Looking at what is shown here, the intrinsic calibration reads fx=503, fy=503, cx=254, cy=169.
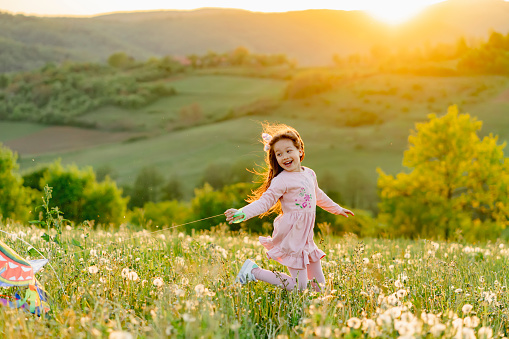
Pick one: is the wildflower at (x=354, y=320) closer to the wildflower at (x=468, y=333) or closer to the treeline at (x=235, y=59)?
the wildflower at (x=468, y=333)

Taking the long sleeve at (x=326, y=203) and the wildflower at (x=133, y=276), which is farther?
the long sleeve at (x=326, y=203)

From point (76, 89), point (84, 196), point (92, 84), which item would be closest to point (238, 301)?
point (84, 196)

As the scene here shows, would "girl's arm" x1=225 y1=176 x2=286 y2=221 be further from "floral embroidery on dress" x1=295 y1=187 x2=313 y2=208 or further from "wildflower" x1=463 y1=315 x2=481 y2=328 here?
"wildflower" x1=463 y1=315 x2=481 y2=328

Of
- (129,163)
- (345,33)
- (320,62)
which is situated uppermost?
(345,33)

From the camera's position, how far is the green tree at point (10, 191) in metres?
20.4

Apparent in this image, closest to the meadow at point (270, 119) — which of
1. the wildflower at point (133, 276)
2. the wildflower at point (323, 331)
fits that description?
the wildflower at point (133, 276)

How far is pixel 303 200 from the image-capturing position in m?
4.70

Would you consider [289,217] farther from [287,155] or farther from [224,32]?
[224,32]

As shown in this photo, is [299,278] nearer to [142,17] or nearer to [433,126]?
[433,126]

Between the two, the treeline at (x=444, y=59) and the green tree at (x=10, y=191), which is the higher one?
the treeline at (x=444, y=59)

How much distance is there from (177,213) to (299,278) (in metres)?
18.2

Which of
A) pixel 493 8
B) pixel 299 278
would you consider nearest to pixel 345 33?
pixel 493 8

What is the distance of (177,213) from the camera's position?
22.4 meters

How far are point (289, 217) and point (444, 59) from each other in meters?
52.5
